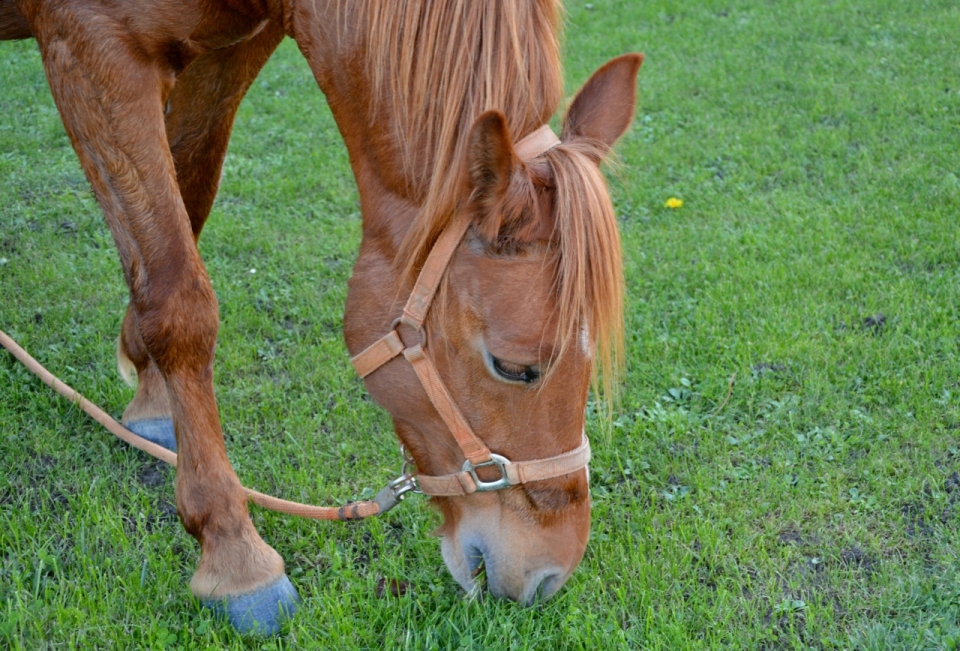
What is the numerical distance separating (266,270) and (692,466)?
246 cm

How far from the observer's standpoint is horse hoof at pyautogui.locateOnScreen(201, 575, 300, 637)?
2.21m

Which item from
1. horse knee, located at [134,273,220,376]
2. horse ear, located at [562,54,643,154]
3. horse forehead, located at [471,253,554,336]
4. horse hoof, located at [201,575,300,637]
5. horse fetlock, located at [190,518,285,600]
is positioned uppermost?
horse ear, located at [562,54,643,154]

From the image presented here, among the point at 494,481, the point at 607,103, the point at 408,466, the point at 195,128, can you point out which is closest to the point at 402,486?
the point at 408,466

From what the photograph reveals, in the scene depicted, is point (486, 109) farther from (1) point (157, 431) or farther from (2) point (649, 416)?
(1) point (157, 431)

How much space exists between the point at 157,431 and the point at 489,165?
5.95ft

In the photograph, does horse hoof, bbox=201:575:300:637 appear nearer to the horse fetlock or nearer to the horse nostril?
the horse fetlock

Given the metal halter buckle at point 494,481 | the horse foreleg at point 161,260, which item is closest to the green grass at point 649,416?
the horse foreleg at point 161,260

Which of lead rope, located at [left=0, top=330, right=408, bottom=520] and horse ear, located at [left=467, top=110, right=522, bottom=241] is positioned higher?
horse ear, located at [left=467, top=110, right=522, bottom=241]

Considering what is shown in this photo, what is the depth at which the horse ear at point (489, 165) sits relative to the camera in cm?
170

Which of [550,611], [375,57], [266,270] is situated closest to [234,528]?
[550,611]

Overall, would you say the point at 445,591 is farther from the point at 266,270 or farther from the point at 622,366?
the point at 266,270

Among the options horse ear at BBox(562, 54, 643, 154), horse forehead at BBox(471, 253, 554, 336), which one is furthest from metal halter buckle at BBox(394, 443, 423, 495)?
horse ear at BBox(562, 54, 643, 154)

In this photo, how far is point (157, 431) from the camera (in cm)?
298

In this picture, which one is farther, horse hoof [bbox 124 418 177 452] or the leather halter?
horse hoof [bbox 124 418 177 452]
